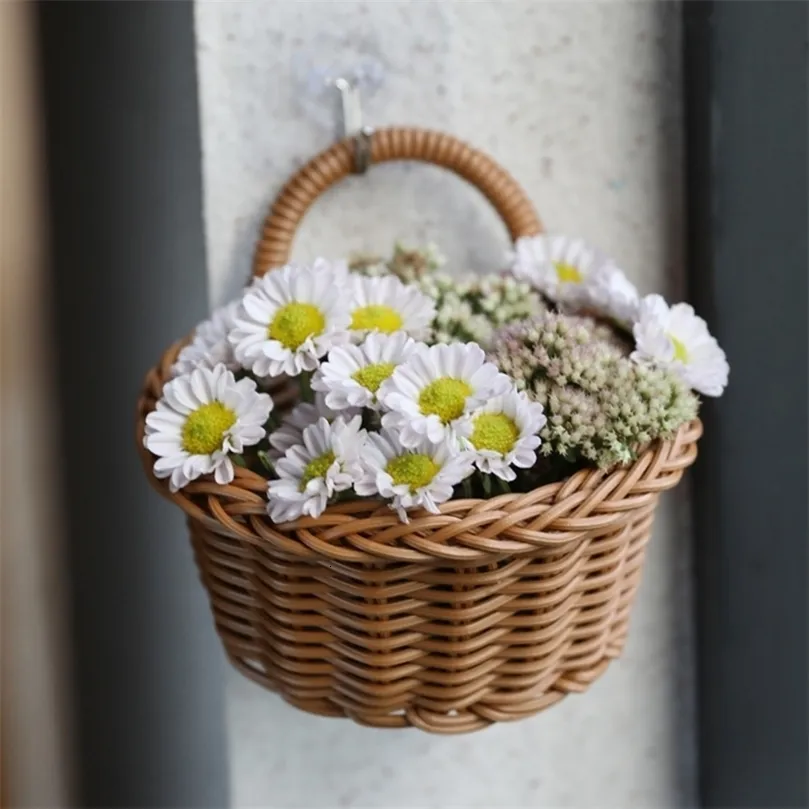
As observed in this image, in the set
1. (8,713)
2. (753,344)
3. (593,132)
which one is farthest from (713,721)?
(8,713)

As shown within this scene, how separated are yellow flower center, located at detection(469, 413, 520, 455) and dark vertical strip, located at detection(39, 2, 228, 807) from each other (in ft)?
1.45

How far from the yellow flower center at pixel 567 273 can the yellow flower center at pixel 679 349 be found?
128 mm

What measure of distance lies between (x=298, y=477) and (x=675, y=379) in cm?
25

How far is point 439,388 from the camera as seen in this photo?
1.54 feet

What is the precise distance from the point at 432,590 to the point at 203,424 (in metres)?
0.18

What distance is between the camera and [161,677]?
3.46ft

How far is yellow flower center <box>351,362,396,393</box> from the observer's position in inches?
19.2

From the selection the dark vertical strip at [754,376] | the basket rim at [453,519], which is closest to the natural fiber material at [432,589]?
the basket rim at [453,519]

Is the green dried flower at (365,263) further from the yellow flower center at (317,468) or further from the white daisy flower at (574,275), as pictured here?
the yellow flower center at (317,468)

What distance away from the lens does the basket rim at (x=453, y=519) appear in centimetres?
45

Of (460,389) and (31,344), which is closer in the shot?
(460,389)

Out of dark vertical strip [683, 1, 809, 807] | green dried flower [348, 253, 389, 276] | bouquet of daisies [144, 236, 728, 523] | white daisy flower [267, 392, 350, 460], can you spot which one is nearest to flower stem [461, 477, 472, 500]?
bouquet of daisies [144, 236, 728, 523]

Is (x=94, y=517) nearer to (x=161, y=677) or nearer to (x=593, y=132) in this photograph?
(x=161, y=677)

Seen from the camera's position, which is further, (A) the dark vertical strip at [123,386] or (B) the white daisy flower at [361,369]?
(A) the dark vertical strip at [123,386]
